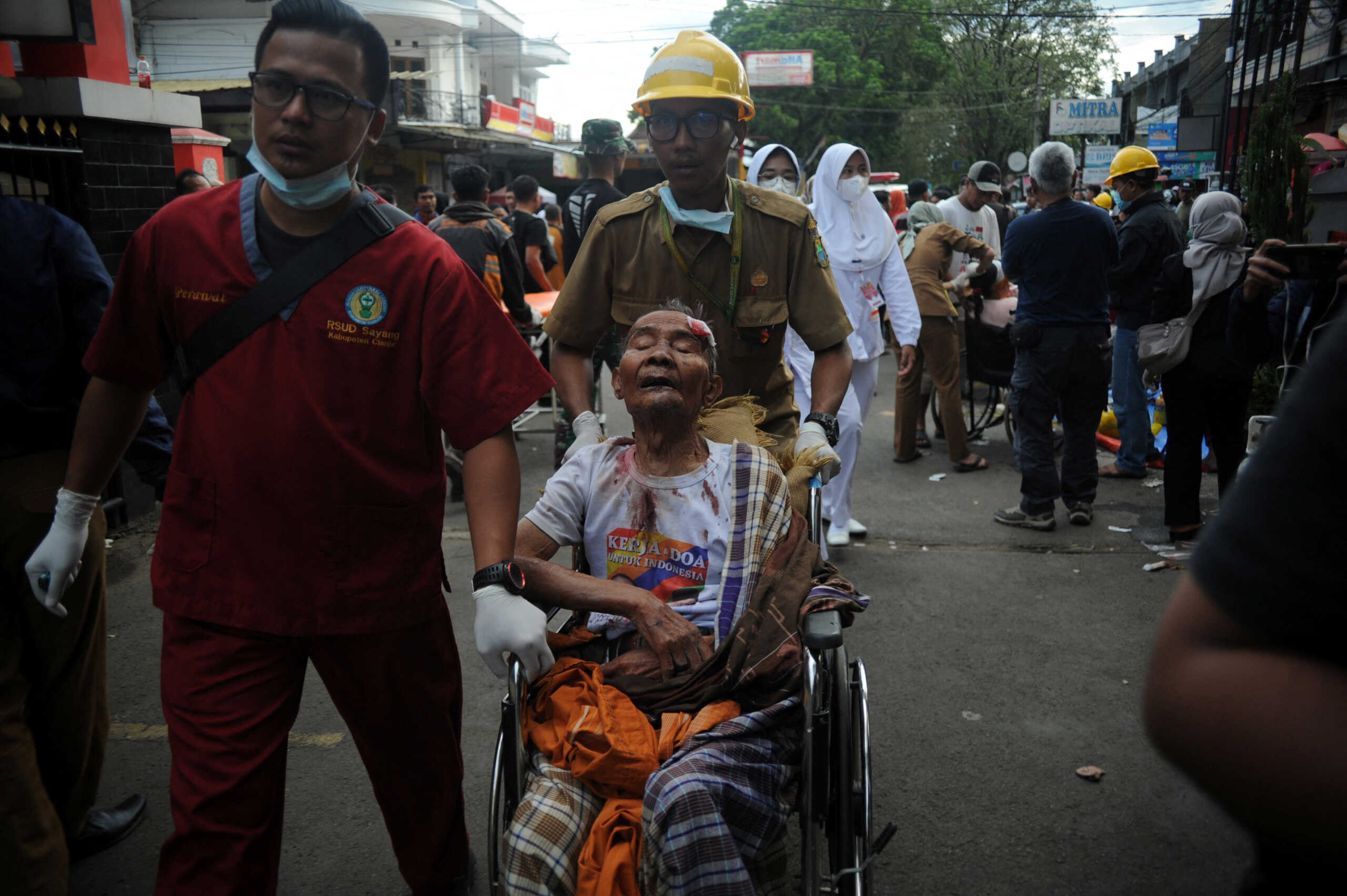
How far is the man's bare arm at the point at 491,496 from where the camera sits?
89.7 inches

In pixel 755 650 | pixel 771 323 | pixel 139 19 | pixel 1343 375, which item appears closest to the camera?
pixel 1343 375

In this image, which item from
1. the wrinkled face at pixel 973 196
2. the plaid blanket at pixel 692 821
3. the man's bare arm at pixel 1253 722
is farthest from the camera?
the wrinkled face at pixel 973 196

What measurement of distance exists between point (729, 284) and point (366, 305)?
1470mm

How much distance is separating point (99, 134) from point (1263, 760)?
681cm

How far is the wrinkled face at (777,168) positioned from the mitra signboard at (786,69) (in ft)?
129

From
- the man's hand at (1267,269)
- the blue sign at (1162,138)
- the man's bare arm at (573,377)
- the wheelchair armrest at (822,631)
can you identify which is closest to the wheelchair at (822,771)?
the wheelchair armrest at (822,631)

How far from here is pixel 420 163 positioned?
1176 inches

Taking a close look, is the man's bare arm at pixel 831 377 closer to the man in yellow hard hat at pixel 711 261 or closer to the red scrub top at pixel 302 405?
the man in yellow hard hat at pixel 711 261

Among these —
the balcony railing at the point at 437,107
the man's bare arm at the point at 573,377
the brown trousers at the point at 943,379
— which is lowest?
the brown trousers at the point at 943,379

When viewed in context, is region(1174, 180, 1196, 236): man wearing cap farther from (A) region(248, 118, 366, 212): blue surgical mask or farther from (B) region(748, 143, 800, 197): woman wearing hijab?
(A) region(248, 118, 366, 212): blue surgical mask

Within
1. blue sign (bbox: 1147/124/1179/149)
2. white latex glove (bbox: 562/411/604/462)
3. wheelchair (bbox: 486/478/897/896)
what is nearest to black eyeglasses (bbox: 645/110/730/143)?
white latex glove (bbox: 562/411/604/462)

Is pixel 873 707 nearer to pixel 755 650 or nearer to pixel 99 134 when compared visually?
pixel 755 650

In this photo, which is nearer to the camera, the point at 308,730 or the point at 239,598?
the point at 239,598

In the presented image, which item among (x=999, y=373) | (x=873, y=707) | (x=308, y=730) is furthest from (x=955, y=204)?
(x=308, y=730)
